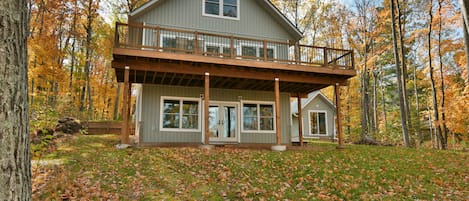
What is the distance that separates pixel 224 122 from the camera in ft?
44.4

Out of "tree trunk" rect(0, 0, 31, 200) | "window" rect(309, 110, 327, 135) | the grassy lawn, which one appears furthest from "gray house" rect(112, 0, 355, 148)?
"window" rect(309, 110, 327, 135)

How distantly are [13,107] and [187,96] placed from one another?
425 inches

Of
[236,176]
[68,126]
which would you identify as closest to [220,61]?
[236,176]

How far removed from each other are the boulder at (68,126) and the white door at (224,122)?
654 cm

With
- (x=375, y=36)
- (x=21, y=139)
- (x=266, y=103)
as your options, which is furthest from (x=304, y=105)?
(x=21, y=139)

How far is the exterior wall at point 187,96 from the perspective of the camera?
12.3m

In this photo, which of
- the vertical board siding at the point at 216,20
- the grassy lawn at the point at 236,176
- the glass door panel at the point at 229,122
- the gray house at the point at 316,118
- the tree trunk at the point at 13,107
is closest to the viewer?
the tree trunk at the point at 13,107

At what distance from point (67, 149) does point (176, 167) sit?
4463mm

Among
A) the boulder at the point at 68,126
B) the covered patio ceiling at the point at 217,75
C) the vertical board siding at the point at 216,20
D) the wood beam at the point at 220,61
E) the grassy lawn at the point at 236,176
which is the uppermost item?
the vertical board siding at the point at 216,20

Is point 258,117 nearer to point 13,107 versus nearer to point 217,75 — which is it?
point 217,75

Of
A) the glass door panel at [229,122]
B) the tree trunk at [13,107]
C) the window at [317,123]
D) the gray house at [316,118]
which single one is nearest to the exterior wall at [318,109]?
the gray house at [316,118]

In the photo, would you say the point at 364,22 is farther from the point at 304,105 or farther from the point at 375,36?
the point at 304,105

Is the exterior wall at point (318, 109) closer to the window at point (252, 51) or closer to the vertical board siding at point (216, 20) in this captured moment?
the vertical board siding at point (216, 20)

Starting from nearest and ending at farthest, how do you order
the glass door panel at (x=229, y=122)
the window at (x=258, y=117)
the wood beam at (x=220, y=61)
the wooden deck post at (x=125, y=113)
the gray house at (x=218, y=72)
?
1. the wood beam at (x=220, y=61)
2. the wooden deck post at (x=125, y=113)
3. the gray house at (x=218, y=72)
4. the glass door panel at (x=229, y=122)
5. the window at (x=258, y=117)
